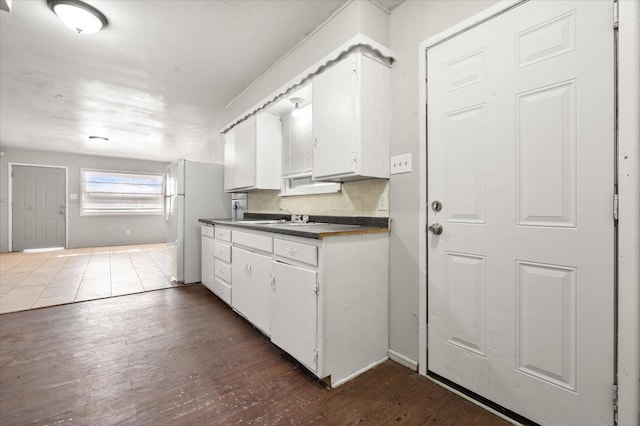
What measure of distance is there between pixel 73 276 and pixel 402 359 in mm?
4972

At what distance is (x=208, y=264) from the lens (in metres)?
3.45

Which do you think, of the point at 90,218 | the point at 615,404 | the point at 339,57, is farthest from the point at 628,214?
the point at 90,218

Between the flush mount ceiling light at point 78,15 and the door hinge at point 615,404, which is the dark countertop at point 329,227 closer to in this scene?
the door hinge at point 615,404

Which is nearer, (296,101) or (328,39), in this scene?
(328,39)

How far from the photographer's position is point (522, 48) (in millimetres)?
1375

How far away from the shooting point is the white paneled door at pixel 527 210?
3.86 feet

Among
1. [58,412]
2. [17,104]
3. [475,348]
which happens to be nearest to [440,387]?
[475,348]

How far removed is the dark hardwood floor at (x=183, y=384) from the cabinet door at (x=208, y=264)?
83 cm

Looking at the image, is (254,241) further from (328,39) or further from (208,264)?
(328,39)

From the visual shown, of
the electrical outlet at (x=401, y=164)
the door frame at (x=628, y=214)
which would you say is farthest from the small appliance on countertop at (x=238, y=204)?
the door frame at (x=628, y=214)

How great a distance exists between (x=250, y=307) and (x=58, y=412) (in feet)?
4.06

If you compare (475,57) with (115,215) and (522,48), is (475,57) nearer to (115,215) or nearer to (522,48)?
(522,48)

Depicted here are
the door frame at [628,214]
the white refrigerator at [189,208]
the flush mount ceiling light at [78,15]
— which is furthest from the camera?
the white refrigerator at [189,208]

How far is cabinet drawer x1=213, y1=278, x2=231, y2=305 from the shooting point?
9.39ft
